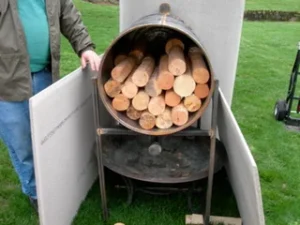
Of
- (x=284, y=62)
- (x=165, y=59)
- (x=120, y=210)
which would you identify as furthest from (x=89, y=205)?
(x=284, y=62)

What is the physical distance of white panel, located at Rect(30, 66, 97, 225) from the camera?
2338 millimetres

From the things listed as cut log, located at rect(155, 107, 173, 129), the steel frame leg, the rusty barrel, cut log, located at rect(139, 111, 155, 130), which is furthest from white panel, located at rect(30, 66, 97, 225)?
the steel frame leg

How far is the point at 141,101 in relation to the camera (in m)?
2.65

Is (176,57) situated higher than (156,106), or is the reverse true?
(176,57)

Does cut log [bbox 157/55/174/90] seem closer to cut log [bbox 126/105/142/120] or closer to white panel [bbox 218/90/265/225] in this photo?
cut log [bbox 126/105/142/120]

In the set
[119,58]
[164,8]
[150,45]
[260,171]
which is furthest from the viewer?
[260,171]

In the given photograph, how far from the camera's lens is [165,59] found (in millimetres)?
2975

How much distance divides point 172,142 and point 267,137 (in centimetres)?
182

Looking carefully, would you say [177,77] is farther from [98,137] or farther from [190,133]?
[98,137]

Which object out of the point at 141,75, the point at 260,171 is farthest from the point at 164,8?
the point at 260,171

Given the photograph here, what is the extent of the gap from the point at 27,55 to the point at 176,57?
915 millimetres

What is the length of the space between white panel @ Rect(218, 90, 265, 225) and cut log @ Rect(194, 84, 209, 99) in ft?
0.66

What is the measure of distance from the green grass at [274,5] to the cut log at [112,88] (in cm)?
1537

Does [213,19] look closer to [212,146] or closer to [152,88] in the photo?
[152,88]
